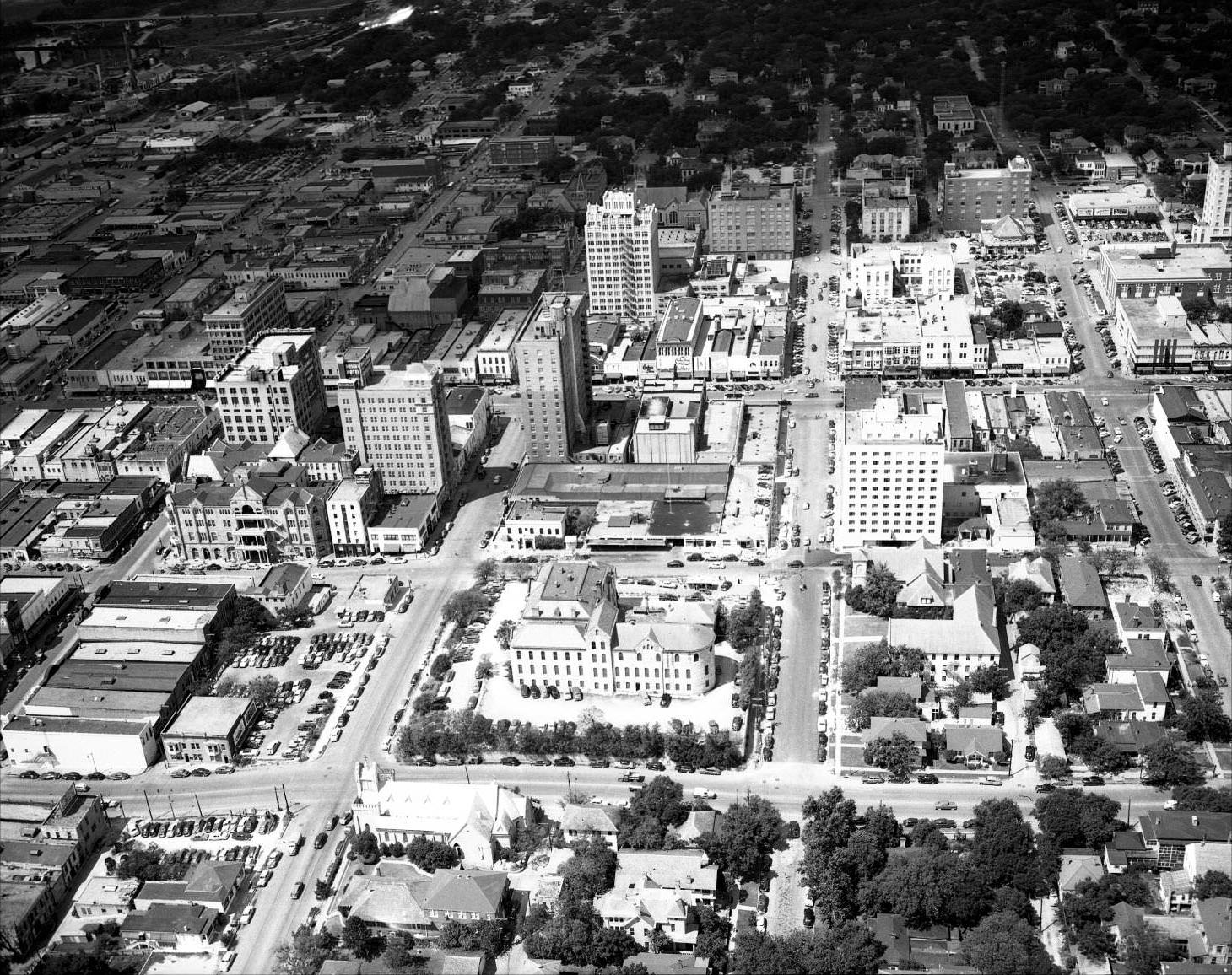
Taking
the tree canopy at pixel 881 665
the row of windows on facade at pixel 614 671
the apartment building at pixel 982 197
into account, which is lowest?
the apartment building at pixel 982 197

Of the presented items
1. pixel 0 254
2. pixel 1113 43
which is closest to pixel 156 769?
pixel 0 254

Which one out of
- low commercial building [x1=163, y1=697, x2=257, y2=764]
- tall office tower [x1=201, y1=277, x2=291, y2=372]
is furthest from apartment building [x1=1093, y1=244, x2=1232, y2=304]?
low commercial building [x1=163, y1=697, x2=257, y2=764]

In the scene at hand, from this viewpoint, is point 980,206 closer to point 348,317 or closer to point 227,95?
point 348,317

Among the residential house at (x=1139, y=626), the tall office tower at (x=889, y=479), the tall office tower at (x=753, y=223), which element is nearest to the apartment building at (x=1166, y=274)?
the tall office tower at (x=753, y=223)

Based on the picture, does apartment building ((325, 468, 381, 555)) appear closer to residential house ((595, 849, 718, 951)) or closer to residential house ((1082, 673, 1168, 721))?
residential house ((595, 849, 718, 951))

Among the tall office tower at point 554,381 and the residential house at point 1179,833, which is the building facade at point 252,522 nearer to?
the tall office tower at point 554,381
